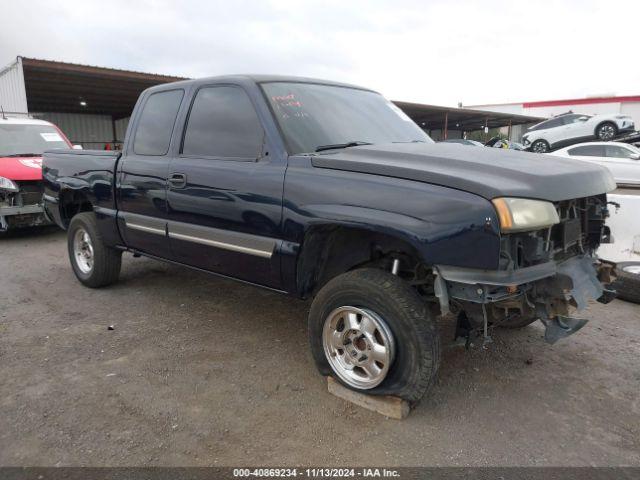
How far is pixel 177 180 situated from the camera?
11.9 feet

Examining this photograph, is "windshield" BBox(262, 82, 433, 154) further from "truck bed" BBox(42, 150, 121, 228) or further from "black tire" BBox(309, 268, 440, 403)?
"truck bed" BBox(42, 150, 121, 228)

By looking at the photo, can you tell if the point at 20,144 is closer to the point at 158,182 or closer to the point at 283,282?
the point at 158,182

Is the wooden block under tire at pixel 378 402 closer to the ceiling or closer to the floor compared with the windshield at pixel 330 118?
closer to the floor

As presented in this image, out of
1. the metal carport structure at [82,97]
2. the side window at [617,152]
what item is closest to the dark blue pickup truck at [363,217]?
the metal carport structure at [82,97]

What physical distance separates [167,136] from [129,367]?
1813 mm

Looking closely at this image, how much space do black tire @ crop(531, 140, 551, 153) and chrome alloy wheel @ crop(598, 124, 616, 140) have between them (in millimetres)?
2028

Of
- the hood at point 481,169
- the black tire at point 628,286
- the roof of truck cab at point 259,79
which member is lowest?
the black tire at point 628,286

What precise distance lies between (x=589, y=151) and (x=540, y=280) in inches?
479

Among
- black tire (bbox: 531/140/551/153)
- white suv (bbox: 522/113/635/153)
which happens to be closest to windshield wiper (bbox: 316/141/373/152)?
white suv (bbox: 522/113/635/153)

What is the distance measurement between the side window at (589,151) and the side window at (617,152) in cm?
16

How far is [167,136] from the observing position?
3.90 meters

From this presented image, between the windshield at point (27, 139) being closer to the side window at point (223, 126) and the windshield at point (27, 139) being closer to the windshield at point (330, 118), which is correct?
the side window at point (223, 126)

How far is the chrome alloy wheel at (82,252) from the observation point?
501cm

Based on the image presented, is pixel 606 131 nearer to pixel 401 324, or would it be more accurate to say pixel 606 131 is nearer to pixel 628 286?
pixel 628 286
